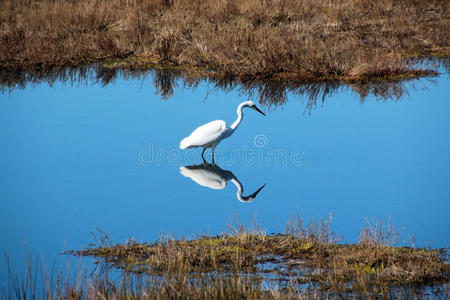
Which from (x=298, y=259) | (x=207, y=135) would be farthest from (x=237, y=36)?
(x=298, y=259)

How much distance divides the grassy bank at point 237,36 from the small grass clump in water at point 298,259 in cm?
688

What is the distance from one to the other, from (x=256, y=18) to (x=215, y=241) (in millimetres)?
10260

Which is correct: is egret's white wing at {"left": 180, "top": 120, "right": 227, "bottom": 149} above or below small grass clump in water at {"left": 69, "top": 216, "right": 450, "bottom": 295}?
→ above

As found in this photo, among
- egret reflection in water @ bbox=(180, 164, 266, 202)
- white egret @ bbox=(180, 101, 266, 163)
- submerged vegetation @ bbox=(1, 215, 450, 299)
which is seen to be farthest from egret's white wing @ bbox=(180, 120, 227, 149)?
submerged vegetation @ bbox=(1, 215, 450, 299)

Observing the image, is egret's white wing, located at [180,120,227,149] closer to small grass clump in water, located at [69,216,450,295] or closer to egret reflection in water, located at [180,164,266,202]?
egret reflection in water, located at [180,164,266,202]

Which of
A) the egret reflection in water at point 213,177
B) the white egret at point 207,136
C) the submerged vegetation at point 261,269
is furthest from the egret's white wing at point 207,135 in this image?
the submerged vegetation at point 261,269

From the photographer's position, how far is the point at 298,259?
219 inches

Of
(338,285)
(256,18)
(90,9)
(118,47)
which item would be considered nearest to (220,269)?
(338,285)

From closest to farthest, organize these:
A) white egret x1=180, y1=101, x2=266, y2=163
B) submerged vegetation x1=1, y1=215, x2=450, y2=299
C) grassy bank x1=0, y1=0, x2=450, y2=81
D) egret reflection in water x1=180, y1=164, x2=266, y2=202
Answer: submerged vegetation x1=1, y1=215, x2=450, y2=299 → egret reflection in water x1=180, y1=164, x2=266, y2=202 → white egret x1=180, y1=101, x2=266, y2=163 → grassy bank x1=0, y1=0, x2=450, y2=81

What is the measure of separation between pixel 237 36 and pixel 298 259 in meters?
8.71

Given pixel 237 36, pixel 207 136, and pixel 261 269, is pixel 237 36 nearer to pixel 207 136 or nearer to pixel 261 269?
pixel 207 136

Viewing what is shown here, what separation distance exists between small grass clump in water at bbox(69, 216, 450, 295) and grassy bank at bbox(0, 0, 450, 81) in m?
6.88

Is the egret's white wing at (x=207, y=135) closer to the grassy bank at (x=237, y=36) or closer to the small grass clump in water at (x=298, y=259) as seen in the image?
the small grass clump in water at (x=298, y=259)

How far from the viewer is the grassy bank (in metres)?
12.4
